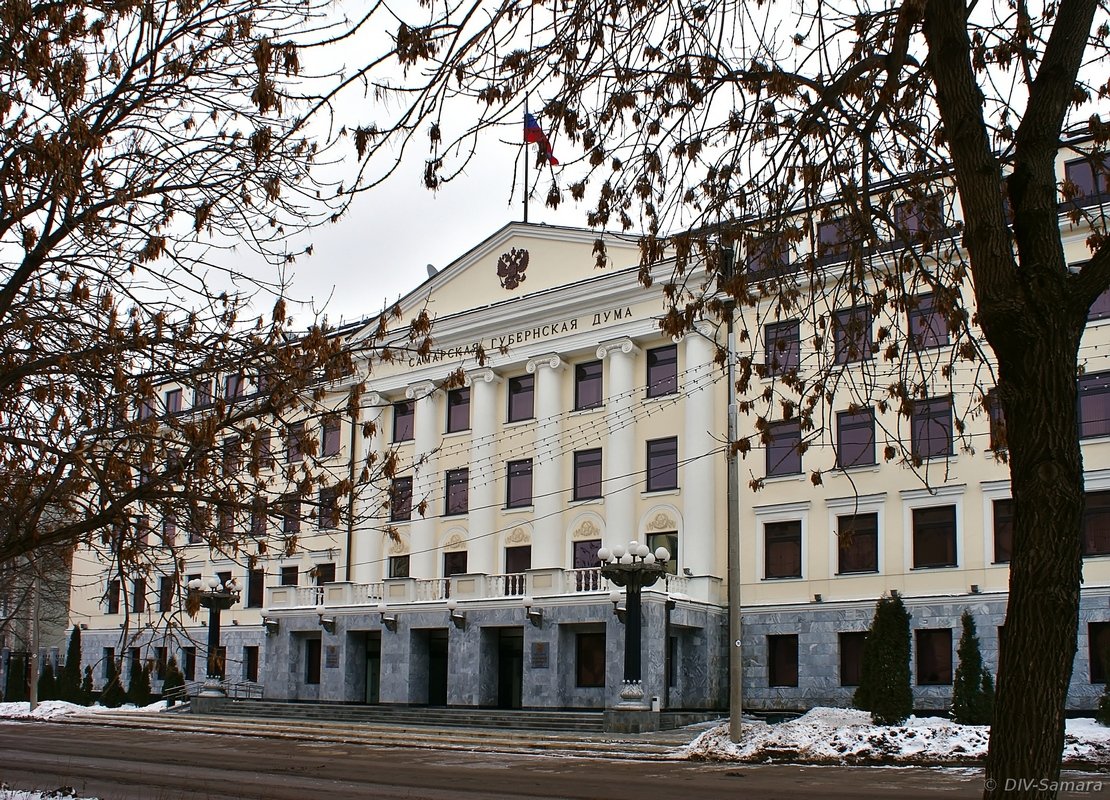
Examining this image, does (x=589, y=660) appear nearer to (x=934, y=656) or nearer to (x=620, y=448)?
(x=620, y=448)

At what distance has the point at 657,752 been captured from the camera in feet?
84.6

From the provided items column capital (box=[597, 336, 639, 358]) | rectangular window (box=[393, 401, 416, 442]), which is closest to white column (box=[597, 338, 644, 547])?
column capital (box=[597, 336, 639, 358])

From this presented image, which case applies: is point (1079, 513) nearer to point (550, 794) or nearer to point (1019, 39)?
point (1019, 39)

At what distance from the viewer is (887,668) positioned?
27.8 meters

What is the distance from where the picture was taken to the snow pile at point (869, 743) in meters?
22.1

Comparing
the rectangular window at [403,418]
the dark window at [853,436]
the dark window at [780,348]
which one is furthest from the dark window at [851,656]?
the rectangular window at [403,418]

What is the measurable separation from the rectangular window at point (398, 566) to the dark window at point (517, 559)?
4.53 metres

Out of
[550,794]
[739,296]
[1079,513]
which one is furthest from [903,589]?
[1079,513]

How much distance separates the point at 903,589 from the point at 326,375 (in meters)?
26.4

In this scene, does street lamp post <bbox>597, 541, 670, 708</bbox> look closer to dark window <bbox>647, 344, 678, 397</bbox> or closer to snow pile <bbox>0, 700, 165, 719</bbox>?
dark window <bbox>647, 344, 678, 397</bbox>

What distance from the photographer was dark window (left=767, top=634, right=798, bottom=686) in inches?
1375

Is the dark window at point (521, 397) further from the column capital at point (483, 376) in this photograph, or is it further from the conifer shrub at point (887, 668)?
the conifer shrub at point (887, 668)

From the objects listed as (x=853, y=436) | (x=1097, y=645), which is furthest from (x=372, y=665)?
(x=1097, y=645)

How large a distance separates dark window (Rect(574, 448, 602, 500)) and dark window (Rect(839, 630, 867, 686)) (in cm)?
953
